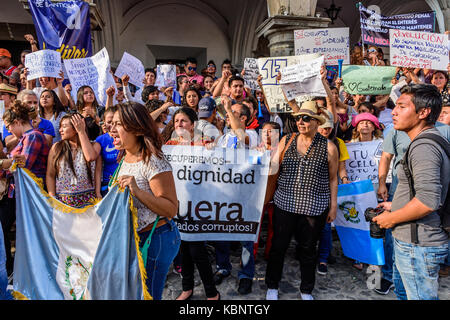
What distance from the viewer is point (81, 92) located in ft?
14.6

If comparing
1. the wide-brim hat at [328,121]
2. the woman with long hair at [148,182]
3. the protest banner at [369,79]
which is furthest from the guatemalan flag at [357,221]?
the woman with long hair at [148,182]

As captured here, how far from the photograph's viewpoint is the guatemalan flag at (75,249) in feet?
6.04

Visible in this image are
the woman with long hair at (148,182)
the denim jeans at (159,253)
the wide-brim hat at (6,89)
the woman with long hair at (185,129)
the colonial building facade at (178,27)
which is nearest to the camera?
the woman with long hair at (148,182)

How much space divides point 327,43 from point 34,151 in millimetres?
5008

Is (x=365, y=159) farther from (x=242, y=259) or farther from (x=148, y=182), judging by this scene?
(x=148, y=182)

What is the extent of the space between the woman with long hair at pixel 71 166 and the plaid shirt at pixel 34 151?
0.11 metres

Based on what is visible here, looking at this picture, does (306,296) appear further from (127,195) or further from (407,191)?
(127,195)

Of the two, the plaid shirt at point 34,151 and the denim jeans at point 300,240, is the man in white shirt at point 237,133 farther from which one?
the plaid shirt at point 34,151

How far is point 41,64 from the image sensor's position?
4551 millimetres

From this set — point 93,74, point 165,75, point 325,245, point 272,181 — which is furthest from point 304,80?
point 93,74

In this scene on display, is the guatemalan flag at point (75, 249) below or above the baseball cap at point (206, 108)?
below

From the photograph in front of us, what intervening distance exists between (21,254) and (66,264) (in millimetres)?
389

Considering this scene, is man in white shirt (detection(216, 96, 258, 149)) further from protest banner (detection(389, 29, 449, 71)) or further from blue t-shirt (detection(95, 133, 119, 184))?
protest banner (detection(389, 29, 449, 71))
